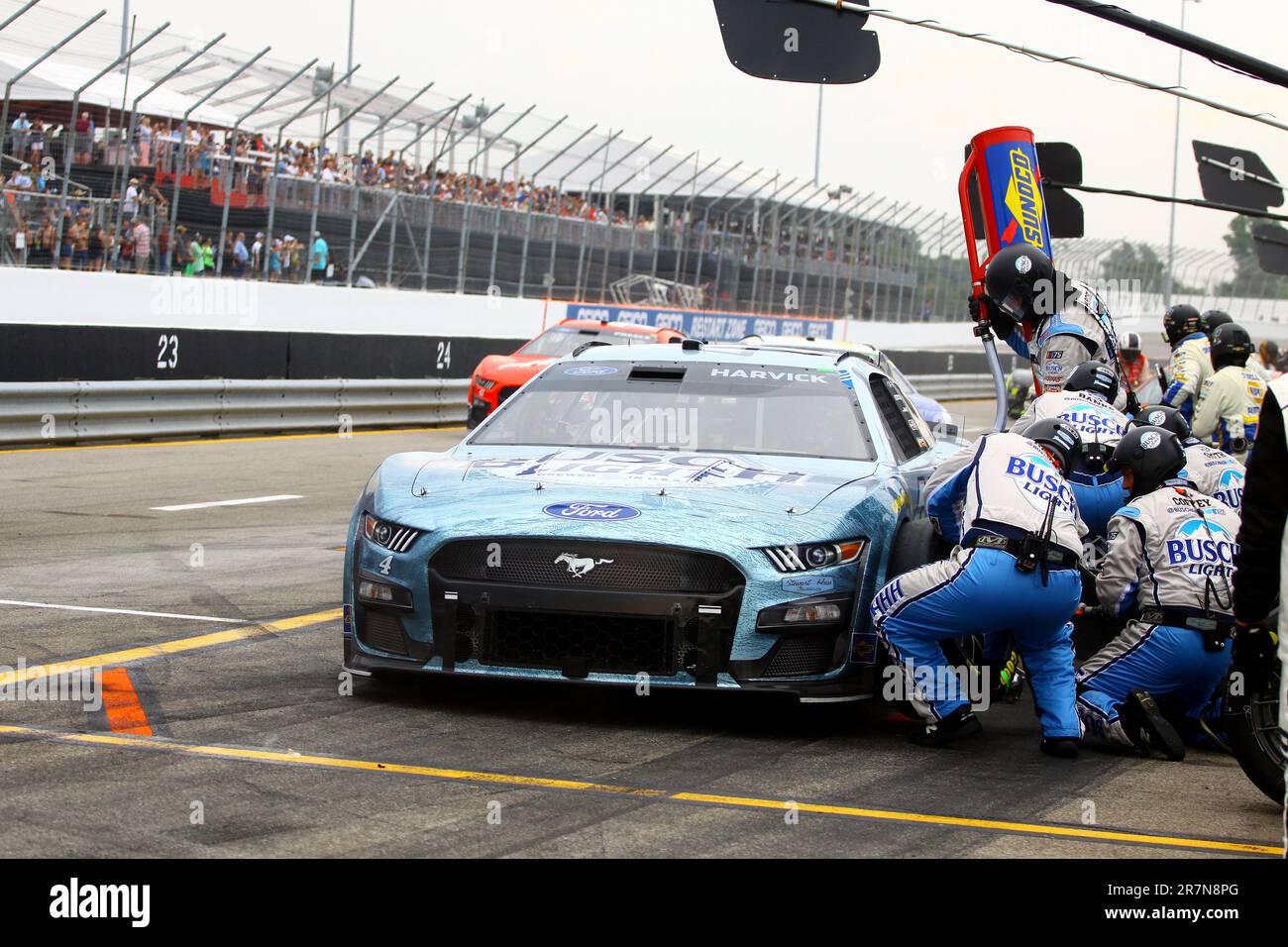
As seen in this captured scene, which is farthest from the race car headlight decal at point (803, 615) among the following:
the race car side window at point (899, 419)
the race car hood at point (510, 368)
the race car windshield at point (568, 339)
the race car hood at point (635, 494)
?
the race car windshield at point (568, 339)

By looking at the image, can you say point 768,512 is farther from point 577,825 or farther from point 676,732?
point 577,825

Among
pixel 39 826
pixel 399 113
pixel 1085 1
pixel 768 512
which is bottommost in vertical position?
pixel 39 826

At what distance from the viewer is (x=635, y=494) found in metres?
6.21

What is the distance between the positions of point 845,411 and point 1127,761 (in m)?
2.05

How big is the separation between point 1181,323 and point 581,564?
7892 millimetres

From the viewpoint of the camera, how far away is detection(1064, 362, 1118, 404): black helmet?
24.6 feet

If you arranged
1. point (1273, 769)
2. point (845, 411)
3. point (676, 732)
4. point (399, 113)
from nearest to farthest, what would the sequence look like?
point (1273, 769)
point (676, 732)
point (845, 411)
point (399, 113)

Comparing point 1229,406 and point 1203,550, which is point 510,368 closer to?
point 1229,406

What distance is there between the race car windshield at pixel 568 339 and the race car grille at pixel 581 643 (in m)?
13.6

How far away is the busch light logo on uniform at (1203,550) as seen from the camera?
19.9 ft

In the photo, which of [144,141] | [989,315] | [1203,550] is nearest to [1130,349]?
[989,315]

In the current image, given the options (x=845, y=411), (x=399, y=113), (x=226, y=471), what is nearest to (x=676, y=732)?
(x=845, y=411)

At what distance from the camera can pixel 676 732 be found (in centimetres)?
596
